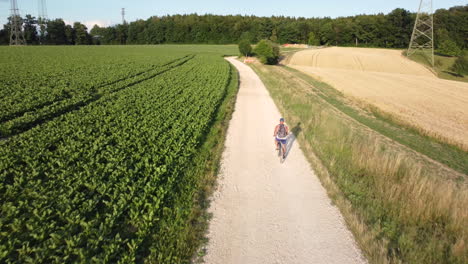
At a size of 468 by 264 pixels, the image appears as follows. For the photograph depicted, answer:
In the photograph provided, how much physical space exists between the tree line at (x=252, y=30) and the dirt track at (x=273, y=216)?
8716cm

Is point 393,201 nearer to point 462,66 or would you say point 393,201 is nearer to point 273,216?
point 273,216

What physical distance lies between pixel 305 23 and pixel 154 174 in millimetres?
138077

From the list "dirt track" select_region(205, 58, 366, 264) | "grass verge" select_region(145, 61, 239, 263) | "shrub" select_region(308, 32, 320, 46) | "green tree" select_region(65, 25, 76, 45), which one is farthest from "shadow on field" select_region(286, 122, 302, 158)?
"green tree" select_region(65, 25, 76, 45)

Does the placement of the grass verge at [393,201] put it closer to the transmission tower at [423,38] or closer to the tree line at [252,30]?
the transmission tower at [423,38]

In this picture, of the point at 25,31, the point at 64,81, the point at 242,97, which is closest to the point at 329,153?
the point at 242,97

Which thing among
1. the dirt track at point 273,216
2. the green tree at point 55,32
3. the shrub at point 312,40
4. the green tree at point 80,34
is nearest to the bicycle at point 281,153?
the dirt track at point 273,216

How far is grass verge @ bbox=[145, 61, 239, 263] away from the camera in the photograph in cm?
482

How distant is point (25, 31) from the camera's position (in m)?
104

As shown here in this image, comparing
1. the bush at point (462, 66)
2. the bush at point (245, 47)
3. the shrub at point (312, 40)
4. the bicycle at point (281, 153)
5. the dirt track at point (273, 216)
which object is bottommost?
the dirt track at point (273, 216)

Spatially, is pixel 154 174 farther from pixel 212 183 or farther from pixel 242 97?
pixel 242 97

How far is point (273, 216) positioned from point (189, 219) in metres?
2.24

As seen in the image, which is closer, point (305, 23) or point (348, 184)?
point (348, 184)

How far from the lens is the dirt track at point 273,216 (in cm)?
500

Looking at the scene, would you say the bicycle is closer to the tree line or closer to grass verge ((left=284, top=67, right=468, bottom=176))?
grass verge ((left=284, top=67, right=468, bottom=176))
